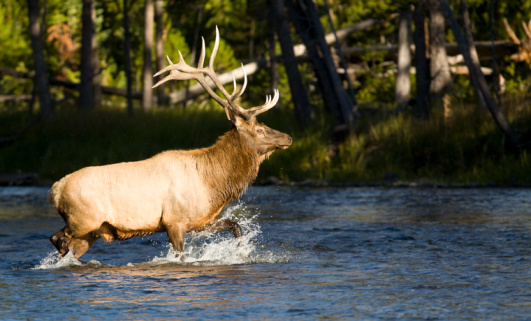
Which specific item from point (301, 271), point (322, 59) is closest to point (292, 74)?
point (322, 59)

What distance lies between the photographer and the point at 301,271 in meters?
8.31

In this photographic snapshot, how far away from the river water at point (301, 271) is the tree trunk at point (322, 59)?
7593 mm

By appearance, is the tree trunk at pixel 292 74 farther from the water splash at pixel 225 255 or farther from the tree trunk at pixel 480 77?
the water splash at pixel 225 255

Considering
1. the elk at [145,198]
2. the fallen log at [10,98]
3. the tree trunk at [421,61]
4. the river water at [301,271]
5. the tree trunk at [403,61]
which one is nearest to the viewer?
the river water at [301,271]

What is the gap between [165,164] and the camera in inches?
352

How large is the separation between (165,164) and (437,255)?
3151mm

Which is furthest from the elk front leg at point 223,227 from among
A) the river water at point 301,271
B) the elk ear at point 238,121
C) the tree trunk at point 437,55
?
the tree trunk at point 437,55

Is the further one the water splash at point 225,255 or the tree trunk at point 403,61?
the tree trunk at point 403,61

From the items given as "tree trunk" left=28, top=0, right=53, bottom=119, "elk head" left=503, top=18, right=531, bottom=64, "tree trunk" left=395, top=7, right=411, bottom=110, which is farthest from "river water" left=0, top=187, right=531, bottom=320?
"tree trunk" left=395, top=7, right=411, bottom=110

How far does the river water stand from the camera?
6.52 meters

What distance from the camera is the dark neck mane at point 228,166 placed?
906 cm

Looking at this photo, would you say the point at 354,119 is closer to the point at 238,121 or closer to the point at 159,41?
the point at 238,121

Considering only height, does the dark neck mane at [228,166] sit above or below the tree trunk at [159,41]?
below

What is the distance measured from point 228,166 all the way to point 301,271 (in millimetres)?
1583
